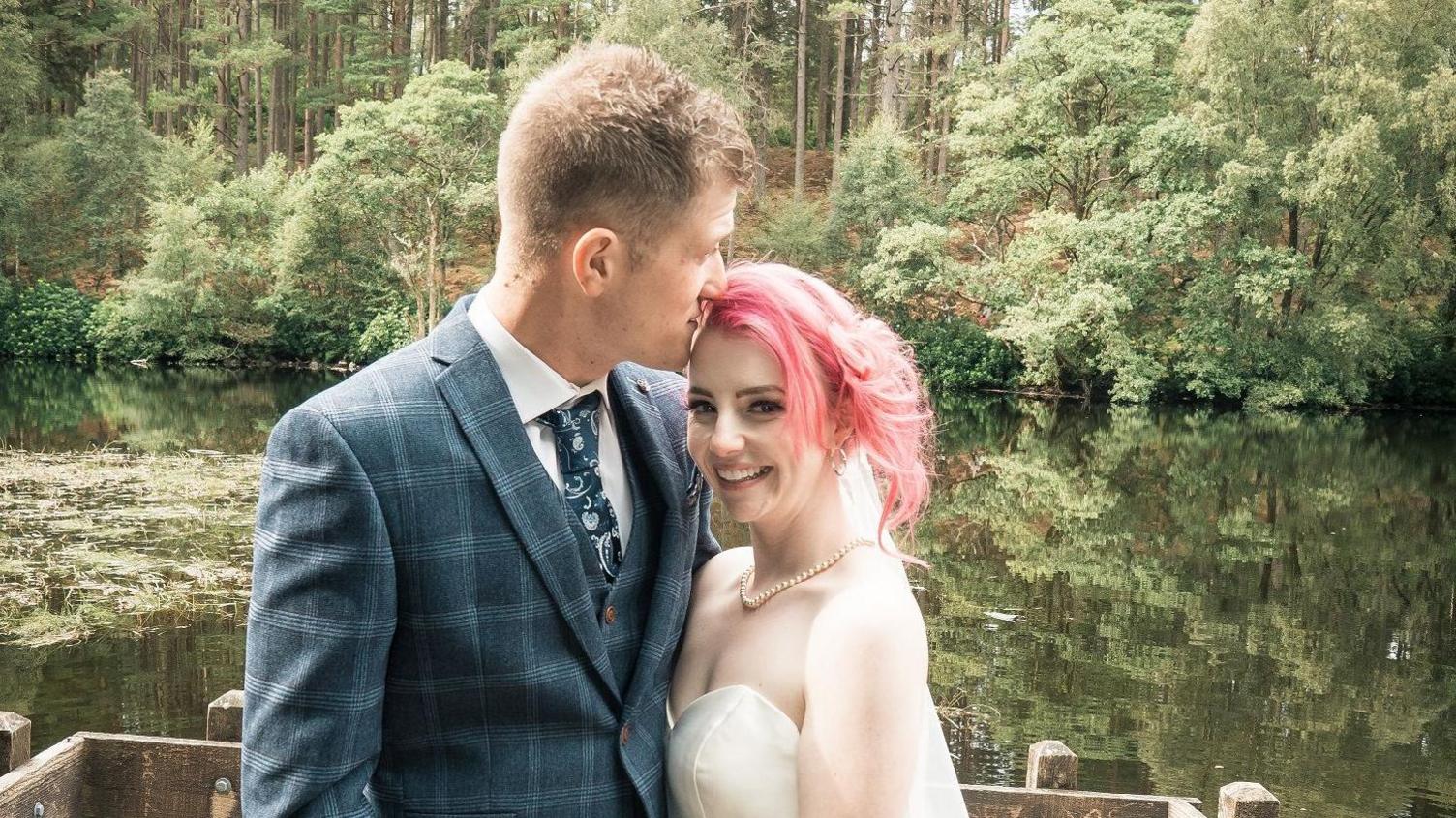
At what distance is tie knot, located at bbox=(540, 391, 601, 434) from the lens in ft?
6.53

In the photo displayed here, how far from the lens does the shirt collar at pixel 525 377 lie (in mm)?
1942

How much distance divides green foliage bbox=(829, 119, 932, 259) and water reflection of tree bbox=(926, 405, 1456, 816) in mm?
11824

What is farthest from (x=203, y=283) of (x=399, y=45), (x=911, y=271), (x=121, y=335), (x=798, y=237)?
(x=911, y=271)

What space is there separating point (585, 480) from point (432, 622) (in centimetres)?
33

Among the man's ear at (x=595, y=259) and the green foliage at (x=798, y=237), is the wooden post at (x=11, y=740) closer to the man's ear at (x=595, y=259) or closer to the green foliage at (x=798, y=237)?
the man's ear at (x=595, y=259)

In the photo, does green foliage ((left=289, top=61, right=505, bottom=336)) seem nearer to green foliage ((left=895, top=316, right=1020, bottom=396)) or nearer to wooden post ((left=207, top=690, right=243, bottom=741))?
green foliage ((left=895, top=316, right=1020, bottom=396))

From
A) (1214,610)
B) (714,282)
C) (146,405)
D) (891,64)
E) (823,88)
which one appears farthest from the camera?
(823,88)

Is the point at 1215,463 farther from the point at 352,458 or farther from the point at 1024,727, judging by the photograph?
the point at 352,458

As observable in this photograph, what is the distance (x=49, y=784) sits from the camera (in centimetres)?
278

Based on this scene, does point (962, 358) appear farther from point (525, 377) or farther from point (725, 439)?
point (525, 377)

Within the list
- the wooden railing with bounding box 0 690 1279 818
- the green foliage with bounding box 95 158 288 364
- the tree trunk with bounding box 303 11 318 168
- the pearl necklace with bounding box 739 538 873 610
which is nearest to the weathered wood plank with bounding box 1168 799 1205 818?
the wooden railing with bounding box 0 690 1279 818

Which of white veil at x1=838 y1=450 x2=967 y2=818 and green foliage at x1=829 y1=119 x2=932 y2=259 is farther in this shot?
green foliage at x1=829 y1=119 x2=932 y2=259

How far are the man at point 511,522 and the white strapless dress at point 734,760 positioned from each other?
14 cm

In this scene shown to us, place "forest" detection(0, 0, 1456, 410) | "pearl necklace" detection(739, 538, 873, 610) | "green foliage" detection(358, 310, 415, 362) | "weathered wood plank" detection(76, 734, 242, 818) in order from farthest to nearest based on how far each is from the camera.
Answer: "green foliage" detection(358, 310, 415, 362) < "forest" detection(0, 0, 1456, 410) < "weathered wood plank" detection(76, 734, 242, 818) < "pearl necklace" detection(739, 538, 873, 610)
